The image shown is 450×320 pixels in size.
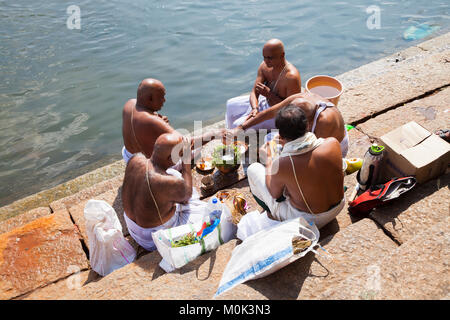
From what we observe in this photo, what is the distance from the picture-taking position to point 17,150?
7.87 m

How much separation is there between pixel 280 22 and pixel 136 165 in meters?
10.3

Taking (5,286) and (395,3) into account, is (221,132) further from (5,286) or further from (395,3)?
(395,3)

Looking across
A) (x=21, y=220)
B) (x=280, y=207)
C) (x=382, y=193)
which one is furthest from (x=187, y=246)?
(x=21, y=220)

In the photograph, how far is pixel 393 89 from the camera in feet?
20.4

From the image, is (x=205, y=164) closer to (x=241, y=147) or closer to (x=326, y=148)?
(x=241, y=147)

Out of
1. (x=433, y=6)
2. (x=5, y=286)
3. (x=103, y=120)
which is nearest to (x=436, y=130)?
(x=5, y=286)

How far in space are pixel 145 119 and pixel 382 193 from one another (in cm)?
319

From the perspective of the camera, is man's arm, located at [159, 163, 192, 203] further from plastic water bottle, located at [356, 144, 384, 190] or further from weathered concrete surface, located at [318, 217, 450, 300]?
plastic water bottle, located at [356, 144, 384, 190]

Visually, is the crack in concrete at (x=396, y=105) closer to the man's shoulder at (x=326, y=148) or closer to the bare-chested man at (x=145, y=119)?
the man's shoulder at (x=326, y=148)

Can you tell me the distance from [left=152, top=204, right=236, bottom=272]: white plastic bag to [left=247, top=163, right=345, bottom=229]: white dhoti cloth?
0.46 meters

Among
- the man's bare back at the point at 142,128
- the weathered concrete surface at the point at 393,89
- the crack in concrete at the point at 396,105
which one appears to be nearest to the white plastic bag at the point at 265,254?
the man's bare back at the point at 142,128

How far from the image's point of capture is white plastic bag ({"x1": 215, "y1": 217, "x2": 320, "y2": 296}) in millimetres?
2910

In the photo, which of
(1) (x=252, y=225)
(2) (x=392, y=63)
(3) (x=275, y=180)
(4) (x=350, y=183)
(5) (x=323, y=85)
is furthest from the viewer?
(2) (x=392, y=63)

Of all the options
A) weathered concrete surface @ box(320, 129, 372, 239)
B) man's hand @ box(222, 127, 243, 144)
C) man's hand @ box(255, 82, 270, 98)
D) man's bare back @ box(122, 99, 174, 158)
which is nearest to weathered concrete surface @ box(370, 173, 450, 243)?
weathered concrete surface @ box(320, 129, 372, 239)
